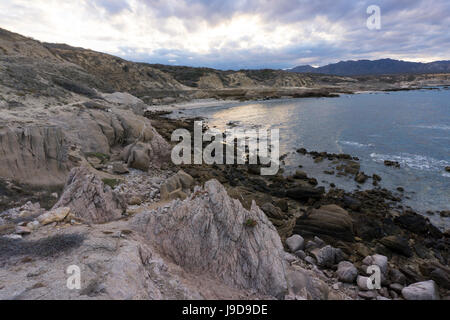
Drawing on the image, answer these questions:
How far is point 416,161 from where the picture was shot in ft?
92.2

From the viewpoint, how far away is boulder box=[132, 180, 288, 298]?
7.89 meters

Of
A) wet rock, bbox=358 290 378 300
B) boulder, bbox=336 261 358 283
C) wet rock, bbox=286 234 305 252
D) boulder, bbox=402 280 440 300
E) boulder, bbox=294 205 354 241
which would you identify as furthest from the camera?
boulder, bbox=294 205 354 241

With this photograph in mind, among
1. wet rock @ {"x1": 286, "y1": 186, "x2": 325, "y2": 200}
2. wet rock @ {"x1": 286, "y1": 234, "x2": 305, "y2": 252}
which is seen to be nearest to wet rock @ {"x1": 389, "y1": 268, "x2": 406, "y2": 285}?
wet rock @ {"x1": 286, "y1": 234, "x2": 305, "y2": 252}

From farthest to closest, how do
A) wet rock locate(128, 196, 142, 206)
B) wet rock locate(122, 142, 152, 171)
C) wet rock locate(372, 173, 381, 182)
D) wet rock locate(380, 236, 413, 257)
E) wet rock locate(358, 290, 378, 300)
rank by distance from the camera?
1. wet rock locate(372, 173, 381, 182)
2. wet rock locate(122, 142, 152, 171)
3. wet rock locate(128, 196, 142, 206)
4. wet rock locate(380, 236, 413, 257)
5. wet rock locate(358, 290, 378, 300)

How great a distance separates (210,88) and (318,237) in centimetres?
14070

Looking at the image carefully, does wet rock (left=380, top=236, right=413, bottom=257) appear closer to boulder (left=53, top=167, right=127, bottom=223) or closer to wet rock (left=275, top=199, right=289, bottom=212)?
wet rock (left=275, top=199, right=289, bottom=212)

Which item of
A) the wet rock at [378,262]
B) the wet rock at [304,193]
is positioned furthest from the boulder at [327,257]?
the wet rock at [304,193]

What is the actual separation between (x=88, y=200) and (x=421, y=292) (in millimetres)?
14230

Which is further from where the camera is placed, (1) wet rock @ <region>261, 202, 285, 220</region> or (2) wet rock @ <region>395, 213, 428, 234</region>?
(1) wet rock @ <region>261, 202, 285, 220</region>

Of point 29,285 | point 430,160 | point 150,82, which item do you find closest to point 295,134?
point 430,160

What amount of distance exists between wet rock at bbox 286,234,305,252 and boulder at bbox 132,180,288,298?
10.6 ft

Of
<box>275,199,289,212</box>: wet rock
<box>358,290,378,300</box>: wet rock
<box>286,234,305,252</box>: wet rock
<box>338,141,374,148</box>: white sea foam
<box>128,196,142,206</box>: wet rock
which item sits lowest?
<box>358,290,378,300</box>: wet rock

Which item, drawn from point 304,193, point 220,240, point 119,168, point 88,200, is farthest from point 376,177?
point 88,200

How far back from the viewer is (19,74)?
27.3m
